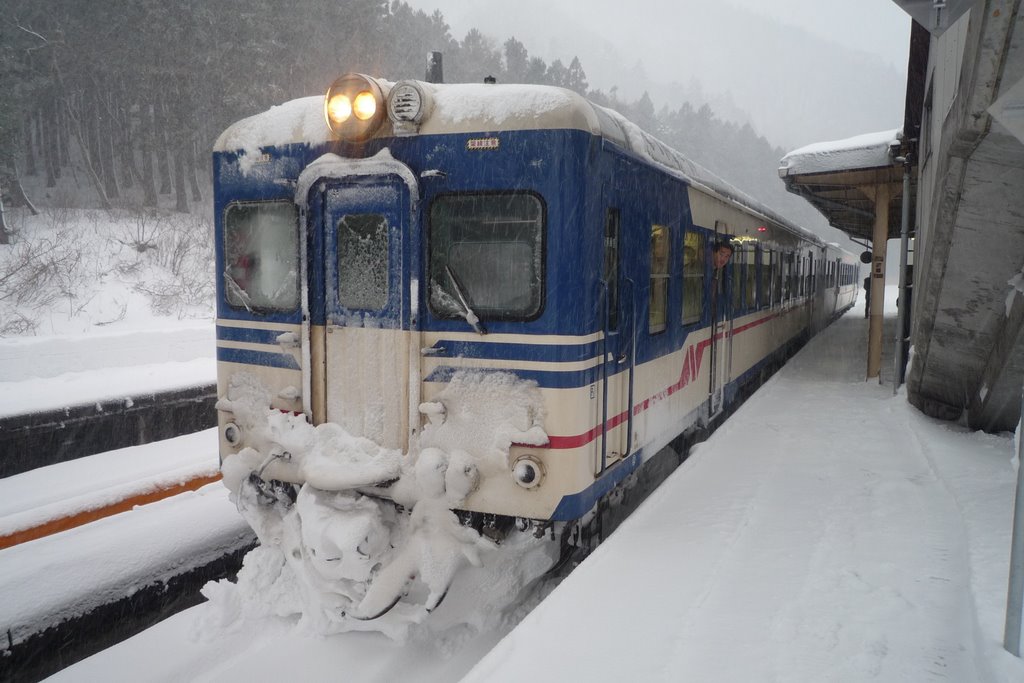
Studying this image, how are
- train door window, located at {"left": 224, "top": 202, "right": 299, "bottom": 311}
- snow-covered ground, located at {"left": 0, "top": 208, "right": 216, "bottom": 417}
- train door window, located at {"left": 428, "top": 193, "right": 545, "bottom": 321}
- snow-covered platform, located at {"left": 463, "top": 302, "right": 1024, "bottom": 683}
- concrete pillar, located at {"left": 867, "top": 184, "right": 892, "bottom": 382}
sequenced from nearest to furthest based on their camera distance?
1. snow-covered platform, located at {"left": 463, "top": 302, "right": 1024, "bottom": 683}
2. train door window, located at {"left": 428, "top": 193, "right": 545, "bottom": 321}
3. train door window, located at {"left": 224, "top": 202, "right": 299, "bottom": 311}
4. snow-covered ground, located at {"left": 0, "top": 208, "right": 216, "bottom": 417}
5. concrete pillar, located at {"left": 867, "top": 184, "right": 892, "bottom": 382}

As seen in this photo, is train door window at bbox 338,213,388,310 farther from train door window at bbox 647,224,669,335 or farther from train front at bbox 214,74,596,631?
train door window at bbox 647,224,669,335

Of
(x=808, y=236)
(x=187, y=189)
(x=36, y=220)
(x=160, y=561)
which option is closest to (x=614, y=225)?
(x=160, y=561)

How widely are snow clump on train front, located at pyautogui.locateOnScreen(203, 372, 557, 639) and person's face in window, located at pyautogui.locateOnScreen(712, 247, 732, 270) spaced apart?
3.94m

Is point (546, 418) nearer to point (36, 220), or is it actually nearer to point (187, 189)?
point (36, 220)

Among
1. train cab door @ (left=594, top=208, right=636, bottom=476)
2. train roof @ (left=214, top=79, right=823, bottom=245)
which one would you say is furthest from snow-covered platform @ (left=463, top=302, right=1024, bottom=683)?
train roof @ (left=214, top=79, right=823, bottom=245)

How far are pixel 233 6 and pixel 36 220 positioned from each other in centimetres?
1110

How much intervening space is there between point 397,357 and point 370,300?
0.41 metres

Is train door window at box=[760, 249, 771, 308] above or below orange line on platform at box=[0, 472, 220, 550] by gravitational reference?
above

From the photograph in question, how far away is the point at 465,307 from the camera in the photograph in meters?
4.29

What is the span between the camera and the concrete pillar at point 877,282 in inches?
446

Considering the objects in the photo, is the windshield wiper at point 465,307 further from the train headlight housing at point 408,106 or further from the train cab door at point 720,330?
the train cab door at point 720,330

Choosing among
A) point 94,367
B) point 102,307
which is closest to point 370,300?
point 94,367

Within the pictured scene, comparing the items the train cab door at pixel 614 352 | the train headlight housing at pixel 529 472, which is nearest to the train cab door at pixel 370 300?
the train headlight housing at pixel 529 472

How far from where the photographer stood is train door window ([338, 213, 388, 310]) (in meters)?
4.51
